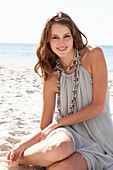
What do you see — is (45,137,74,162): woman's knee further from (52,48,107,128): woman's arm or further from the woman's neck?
the woman's neck

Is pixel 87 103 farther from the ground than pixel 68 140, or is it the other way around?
pixel 87 103

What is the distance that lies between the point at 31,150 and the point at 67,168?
1.22ft

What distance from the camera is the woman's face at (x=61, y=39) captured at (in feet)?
8.10

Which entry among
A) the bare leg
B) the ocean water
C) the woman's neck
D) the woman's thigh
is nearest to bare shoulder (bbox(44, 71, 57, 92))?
the woman's neck

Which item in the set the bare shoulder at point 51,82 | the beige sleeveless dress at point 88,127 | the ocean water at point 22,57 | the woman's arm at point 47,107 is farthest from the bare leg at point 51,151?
the ocean water at point 22,57

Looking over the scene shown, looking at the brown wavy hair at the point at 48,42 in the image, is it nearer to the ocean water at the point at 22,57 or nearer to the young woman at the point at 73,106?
A: the young woman at the point at 73,106

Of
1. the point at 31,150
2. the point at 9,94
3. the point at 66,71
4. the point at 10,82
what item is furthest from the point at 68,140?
the point at 10,82

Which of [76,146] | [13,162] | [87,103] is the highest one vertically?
[87,103]

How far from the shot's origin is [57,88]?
8.83ft

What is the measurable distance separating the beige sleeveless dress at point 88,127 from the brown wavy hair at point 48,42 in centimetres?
21

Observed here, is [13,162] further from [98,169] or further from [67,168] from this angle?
[98,169]

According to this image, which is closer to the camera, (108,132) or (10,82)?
(108,132)

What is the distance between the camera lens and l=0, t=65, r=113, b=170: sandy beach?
311cm

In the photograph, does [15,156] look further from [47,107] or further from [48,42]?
[48,42]
